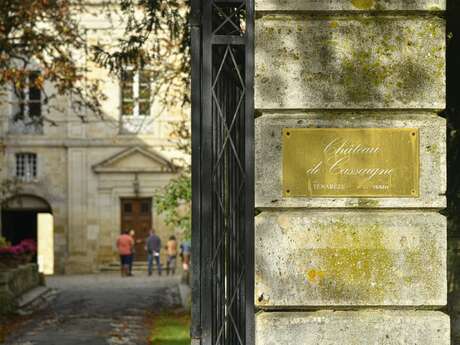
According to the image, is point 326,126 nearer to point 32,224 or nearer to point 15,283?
point 15,283

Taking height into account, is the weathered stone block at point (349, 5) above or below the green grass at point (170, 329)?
above

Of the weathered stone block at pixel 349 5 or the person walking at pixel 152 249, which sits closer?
the weathered stone block at pixel 349 5

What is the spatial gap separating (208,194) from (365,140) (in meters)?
1.07

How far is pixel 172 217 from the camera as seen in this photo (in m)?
22.2

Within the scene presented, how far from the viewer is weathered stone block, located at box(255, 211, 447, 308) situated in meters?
5.96

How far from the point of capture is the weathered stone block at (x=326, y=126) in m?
5.98

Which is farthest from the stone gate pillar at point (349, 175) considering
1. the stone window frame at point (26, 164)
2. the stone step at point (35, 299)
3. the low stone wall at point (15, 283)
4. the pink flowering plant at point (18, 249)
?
the stone window frame at point (26, 164)

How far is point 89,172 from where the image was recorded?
122 ft

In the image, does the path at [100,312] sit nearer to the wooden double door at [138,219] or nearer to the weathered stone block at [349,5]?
the wooden double door at [138,219]

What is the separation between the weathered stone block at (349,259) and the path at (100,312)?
8.91 meters

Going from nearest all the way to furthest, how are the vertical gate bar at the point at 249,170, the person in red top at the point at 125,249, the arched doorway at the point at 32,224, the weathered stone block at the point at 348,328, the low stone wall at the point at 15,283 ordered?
1. the weathered stone block at the point at 348,328
2. the vertical gate bar at the point at 249,170
3. the low stone wall at the point at 15,283
4. the person in red top at the point at 125,249
5. the arched doorway at the point at 32,224

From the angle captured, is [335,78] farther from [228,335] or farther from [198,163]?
[228,335]

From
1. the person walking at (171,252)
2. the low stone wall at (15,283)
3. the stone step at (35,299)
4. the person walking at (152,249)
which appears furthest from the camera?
the person walking at (152,249)

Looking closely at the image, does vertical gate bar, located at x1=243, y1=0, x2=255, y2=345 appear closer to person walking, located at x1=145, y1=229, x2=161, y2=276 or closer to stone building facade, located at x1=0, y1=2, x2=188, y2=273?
person walking, located at x1=145, y1=229, x2=161, y2=276
